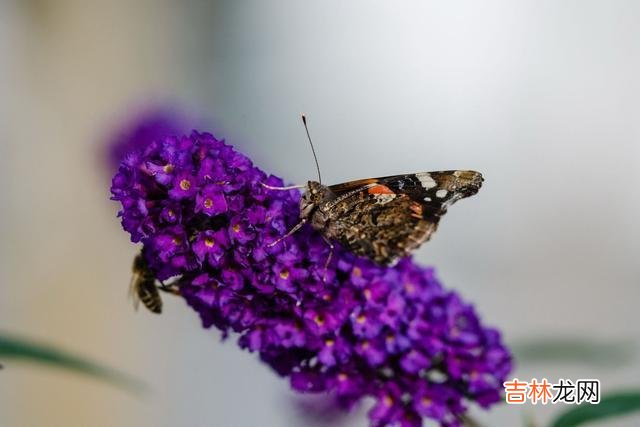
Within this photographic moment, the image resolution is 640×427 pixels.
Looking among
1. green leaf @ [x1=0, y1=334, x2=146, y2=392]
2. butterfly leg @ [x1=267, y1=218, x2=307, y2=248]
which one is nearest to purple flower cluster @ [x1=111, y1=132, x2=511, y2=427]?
butterfly leg @ [x1=267, y1=218, x2=307, y2=248]

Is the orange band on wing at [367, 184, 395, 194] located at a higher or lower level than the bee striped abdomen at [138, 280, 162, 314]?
higher

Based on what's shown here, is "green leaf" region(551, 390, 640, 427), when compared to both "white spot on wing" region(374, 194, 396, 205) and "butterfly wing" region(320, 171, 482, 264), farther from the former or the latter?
"white spot on wing" region(374, 194, 396, 205)

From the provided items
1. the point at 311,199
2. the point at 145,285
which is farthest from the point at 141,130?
the point at 311,199

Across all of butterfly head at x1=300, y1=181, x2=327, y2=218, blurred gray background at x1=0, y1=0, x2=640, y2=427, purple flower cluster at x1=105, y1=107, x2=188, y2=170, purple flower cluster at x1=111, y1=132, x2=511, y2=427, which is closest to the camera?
purple flower cluster at x1=111, y1=132, x2=511, y2=427

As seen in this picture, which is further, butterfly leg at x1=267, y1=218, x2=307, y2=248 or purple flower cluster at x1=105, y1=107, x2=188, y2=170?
purple flower cluster at x1=105, y1=107, x2=188, y2=170

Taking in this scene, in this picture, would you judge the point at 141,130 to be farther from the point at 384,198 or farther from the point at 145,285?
the point at 384,198

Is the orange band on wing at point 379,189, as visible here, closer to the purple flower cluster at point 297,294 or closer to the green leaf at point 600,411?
the purple flower cluster at point 297,294

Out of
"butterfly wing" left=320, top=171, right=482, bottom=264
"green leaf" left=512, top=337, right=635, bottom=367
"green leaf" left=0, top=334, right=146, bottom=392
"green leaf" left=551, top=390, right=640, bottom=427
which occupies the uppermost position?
"butterfly wing" left=320, top=171, right=482, bottom=264
